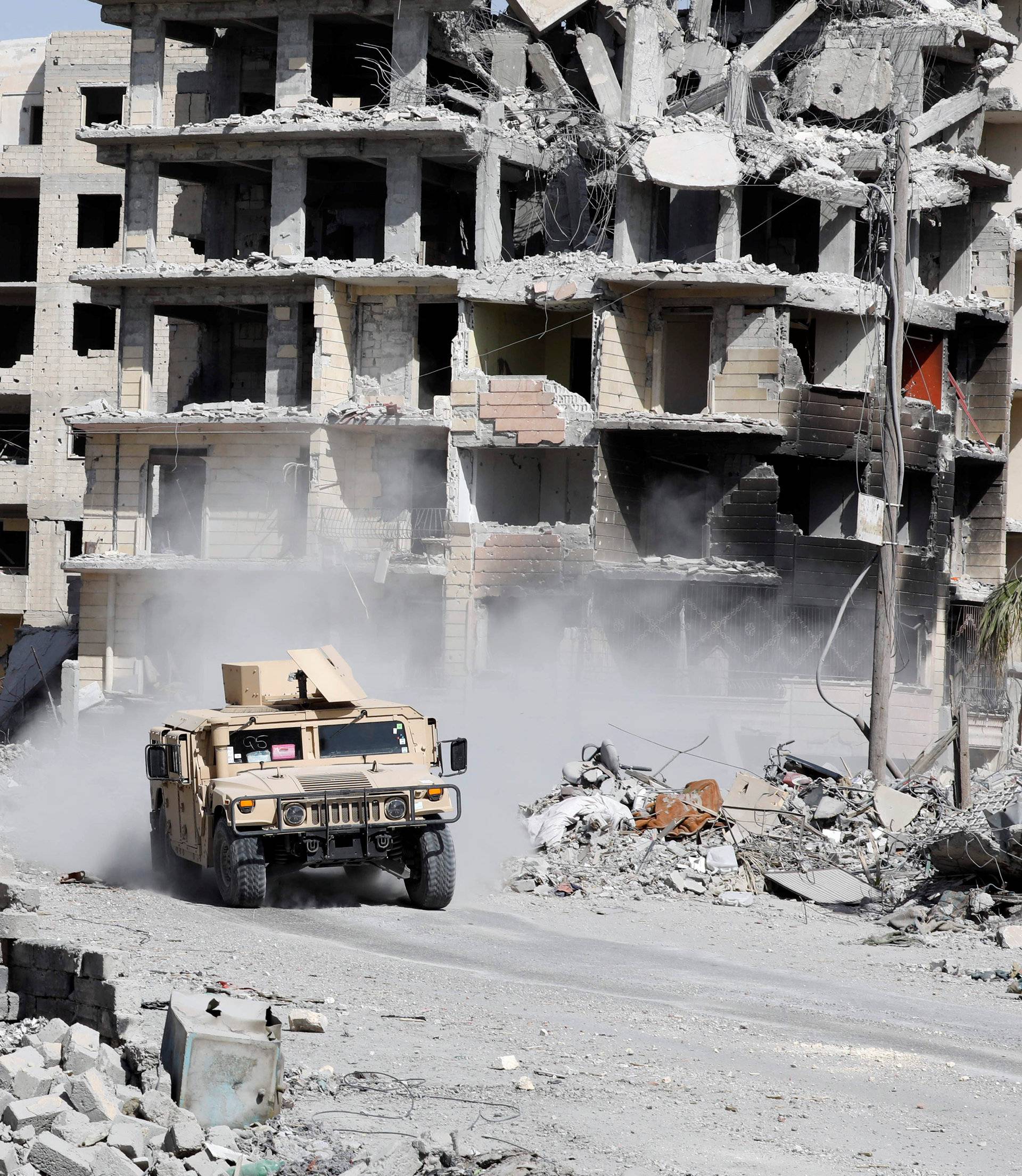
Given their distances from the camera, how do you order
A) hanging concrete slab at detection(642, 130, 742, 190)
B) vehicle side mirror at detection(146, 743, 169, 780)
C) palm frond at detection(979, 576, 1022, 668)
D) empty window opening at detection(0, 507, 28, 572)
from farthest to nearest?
empty window opening at detection(0, 507, 28, 572), hanging concrete slab at detection(642, 130, 742, 190), palm frond at detection(979, 576, 1022, 668), vehicle side mirror at detection(146, 743, 169, 780)

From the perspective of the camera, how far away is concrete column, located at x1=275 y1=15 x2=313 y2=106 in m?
35.7

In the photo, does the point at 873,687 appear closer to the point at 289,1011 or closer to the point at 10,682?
the point at 289,1011

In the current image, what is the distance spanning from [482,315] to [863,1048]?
25.5 meters

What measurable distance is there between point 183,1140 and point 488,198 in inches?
1107

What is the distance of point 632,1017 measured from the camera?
38.4 ft

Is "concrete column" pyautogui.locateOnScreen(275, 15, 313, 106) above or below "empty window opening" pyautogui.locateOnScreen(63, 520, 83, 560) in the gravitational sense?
above

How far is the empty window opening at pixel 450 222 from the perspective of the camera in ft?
123

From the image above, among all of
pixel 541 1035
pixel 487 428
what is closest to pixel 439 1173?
pixel 541 1035

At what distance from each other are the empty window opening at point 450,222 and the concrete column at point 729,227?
665 centimetres

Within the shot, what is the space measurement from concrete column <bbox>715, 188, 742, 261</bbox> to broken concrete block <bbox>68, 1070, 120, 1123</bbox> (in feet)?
87.7

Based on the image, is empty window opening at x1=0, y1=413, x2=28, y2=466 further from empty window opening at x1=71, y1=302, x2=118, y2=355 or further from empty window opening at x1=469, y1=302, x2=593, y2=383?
empty window opening at x1=469, y1=302, x2=593, y2=383

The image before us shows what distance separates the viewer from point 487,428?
3378 centimetres

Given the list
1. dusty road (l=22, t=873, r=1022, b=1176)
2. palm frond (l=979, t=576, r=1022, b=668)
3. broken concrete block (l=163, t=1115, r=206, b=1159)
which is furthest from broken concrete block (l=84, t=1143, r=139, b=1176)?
palm frond (l=979, t=576, r=1022, b=668)

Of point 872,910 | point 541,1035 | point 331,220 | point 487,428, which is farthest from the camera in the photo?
point 331,220
